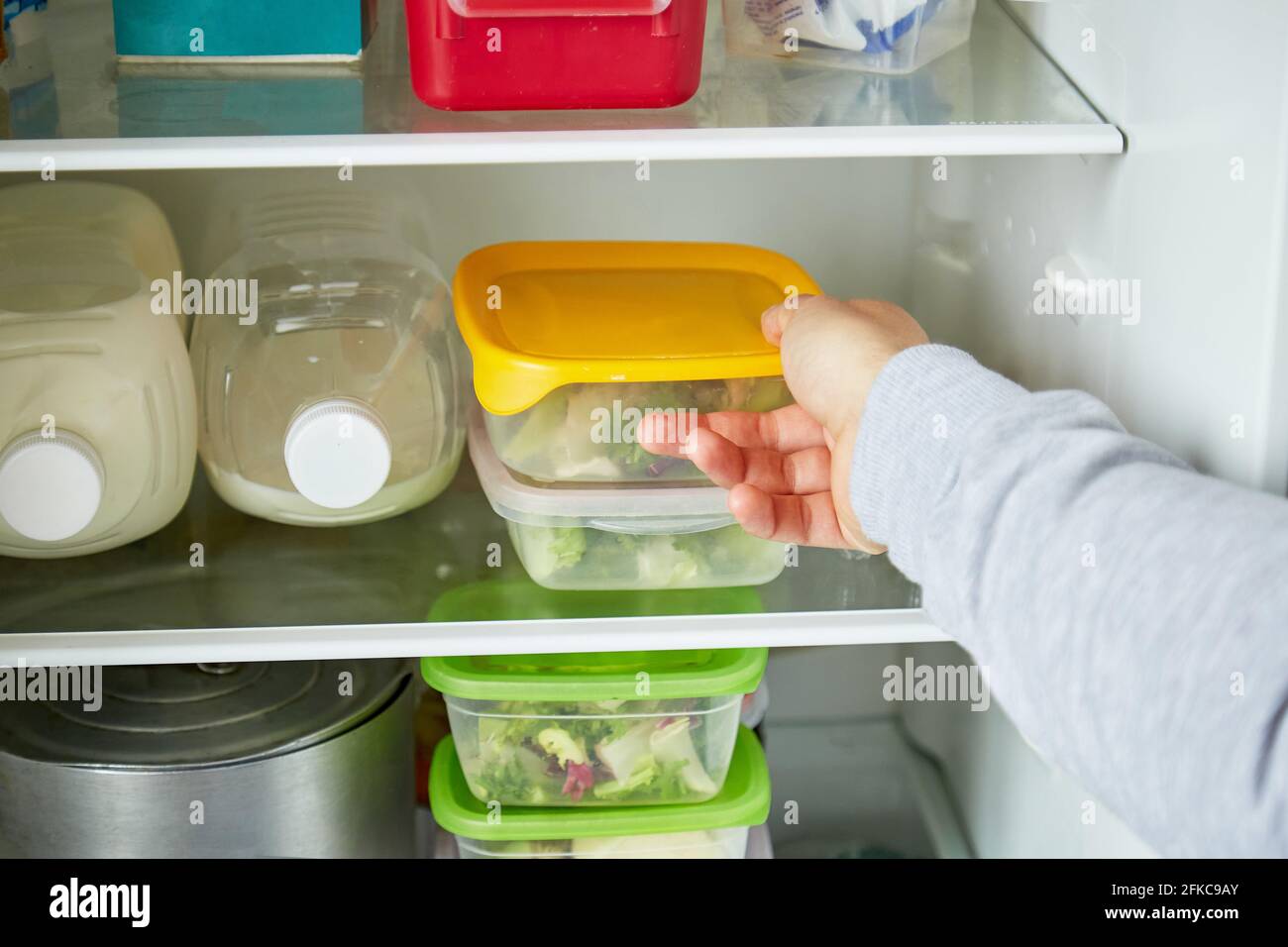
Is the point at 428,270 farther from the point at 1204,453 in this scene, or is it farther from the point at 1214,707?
the point at 1214,707

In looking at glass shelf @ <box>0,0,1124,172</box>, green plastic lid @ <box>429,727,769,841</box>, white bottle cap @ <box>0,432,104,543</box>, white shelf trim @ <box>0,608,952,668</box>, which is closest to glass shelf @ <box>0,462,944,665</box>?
white shelf trim @ <box>0,608,952,668</box>

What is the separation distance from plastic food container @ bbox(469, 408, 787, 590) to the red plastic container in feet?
0.98

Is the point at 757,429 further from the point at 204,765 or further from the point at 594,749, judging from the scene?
the point at 204,765

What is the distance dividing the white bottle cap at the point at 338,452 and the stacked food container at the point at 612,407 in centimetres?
9

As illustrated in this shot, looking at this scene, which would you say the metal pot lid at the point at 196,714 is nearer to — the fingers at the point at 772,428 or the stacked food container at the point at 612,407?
the stacked food container at the point at 612,407

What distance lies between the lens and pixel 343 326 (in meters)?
1.13

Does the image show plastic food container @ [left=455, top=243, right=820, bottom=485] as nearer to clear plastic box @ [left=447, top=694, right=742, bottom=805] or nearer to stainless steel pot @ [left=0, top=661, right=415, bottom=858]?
clear plastic box @ [left=447, top=694, right=742, bottom=805]

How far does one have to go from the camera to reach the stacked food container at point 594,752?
1113 millimetres

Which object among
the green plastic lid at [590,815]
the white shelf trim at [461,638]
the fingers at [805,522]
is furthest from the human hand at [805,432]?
the green plastic lid at [590,815]

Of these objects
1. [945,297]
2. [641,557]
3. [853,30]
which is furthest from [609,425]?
[945,297]

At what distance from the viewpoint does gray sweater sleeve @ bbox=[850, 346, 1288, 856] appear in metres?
0.62

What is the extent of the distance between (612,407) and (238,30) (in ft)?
1.33
